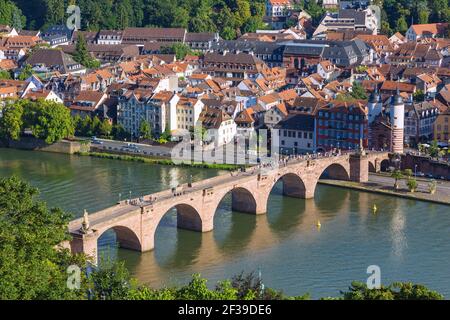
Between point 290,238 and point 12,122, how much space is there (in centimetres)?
2402

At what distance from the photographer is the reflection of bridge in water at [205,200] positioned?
36.2 m

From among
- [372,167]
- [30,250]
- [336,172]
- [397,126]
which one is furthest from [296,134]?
[30,250]

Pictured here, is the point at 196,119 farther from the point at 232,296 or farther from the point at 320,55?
the point at 232,296

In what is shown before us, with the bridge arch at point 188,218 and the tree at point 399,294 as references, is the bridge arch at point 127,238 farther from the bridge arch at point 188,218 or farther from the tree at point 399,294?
the tree at point 399,294

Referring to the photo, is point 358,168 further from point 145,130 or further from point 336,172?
point 145,130

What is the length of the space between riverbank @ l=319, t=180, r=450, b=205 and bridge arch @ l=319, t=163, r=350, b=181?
0.43m

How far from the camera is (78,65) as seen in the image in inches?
2968

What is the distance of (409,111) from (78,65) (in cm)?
2915

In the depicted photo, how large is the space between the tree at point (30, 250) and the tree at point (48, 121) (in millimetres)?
27712

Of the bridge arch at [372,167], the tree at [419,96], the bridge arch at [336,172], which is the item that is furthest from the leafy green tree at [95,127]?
the tree at [419,96]

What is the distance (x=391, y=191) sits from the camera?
48219 millimetres

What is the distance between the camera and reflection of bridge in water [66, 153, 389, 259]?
3617cm
